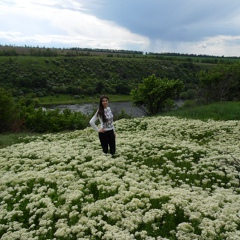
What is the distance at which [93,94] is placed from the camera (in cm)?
11819

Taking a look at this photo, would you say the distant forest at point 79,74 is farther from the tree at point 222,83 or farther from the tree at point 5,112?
the tree at point 5,112

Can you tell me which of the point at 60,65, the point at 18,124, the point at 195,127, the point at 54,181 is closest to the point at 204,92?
the point at 195,127

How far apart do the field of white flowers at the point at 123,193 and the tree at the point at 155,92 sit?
2391cm

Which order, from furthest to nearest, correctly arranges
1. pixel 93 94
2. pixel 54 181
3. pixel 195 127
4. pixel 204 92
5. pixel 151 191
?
pixel 93 94
pixel 204 92
pixel 195 127
pixel 54 181
pixel 151 191

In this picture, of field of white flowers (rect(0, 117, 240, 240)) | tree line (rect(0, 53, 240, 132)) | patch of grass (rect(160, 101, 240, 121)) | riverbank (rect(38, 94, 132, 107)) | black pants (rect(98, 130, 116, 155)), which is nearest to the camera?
field of white flowers (rect(0, 117, 240, 240))

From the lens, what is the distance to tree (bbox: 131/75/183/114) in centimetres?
3822

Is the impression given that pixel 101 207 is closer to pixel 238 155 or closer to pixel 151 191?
pixel 151 191

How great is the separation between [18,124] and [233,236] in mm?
25644

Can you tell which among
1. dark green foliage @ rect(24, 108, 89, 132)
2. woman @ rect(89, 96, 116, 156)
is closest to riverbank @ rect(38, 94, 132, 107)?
dark green foliage @ rect(24, 108, 89, 132)

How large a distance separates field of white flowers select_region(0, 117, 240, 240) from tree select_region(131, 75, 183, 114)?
2391 centimetres

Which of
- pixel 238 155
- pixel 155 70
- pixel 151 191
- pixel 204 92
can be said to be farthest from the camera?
pixel 155 70

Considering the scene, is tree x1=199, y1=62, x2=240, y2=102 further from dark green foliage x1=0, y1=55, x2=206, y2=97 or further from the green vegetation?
dark green foliage x1=0, y1=55, x2=206, y2=97

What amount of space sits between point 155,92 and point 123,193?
30.2 metres

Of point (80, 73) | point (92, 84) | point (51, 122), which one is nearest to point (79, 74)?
point (80, 73)
